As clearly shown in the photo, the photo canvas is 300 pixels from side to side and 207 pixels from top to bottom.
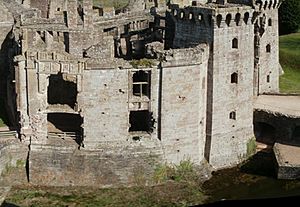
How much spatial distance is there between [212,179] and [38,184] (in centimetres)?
947

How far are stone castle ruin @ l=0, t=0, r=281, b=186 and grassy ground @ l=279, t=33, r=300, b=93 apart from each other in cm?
1033

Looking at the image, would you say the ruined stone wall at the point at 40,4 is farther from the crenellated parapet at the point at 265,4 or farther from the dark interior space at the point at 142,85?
the crenellated parapet at the point at 265,4

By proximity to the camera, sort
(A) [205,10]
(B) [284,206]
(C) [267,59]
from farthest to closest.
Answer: (C) [267,59], (A) [205,10], (B) [284,206]

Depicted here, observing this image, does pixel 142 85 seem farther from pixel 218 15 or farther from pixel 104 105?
pixel 218 15

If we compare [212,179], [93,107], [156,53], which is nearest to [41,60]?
[93,107]

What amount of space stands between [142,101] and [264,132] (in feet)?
35.4

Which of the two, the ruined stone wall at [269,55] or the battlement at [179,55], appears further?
the ruined stone wall at [269,55]

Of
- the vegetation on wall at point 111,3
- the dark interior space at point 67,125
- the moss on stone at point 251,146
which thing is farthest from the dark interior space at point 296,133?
the vegetation on wall at point 111,3

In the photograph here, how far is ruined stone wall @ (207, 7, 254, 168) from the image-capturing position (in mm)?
37219

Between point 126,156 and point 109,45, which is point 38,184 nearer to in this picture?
point 126,156

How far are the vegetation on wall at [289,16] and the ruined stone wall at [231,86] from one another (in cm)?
2828

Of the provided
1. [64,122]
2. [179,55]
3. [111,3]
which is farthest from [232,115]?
[111,3]

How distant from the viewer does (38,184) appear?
35.8 meters

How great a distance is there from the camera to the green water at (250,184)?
117 feet
